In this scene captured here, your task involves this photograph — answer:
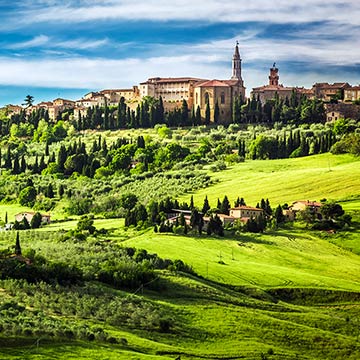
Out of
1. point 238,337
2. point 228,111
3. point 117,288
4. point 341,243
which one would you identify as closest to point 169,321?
point 238,337

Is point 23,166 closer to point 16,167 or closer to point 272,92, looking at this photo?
point 16,167

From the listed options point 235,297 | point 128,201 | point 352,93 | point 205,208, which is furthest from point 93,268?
point 352,93

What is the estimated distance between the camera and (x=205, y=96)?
158 meters

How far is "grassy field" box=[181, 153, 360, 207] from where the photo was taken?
93.6 m

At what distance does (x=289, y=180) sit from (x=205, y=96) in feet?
198

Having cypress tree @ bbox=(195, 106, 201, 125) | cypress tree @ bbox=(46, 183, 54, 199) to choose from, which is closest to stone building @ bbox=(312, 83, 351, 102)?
cypress tree @ bbox=(195, 106, 201, 125)

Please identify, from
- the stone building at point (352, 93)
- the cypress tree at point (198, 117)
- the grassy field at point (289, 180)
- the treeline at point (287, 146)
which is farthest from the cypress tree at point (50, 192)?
the stone building at point (352, 93)

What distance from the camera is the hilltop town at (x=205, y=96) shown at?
504 feet

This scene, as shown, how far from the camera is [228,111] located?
157125mm

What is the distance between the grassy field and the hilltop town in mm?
34225

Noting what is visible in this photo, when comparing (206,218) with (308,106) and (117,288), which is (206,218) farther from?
(308,106)

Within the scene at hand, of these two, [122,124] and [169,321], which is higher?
[122,124]

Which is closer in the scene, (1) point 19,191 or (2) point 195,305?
(2) point 195,305

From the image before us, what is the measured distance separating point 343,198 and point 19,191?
49.1 metres
